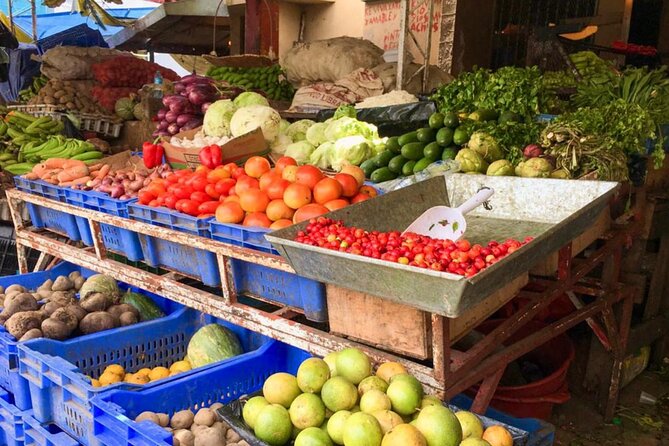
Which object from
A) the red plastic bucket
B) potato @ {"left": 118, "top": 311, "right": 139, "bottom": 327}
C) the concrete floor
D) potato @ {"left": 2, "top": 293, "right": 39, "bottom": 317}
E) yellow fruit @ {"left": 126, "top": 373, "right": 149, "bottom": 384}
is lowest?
the concrete floor

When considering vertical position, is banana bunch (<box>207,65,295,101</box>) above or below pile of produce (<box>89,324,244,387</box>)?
above

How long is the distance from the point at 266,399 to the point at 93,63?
8.45 meters

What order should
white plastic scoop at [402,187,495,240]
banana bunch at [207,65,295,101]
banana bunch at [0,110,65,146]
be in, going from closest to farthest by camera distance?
white plastic scoop at [402,187,495,240]
banana bunch at [0,110,65,146]
banana bunch at [207,65,295,101]

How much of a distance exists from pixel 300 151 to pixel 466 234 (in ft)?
5.90

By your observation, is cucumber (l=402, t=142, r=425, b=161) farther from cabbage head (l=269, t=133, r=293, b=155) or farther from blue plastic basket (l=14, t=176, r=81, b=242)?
blue plastic basket (l=14, t=176, r=81, b=242)

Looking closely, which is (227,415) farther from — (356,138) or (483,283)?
(356,138)

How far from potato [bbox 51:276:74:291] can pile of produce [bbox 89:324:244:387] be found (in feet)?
3.15

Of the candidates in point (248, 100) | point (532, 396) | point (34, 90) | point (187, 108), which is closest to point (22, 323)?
point (532, 396)

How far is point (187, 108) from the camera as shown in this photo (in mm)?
5734

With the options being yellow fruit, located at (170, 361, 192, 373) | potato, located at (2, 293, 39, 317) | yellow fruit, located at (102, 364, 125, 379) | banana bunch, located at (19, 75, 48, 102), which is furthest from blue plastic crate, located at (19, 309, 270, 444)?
banana bunch, located at (19, 75, 48, 102)

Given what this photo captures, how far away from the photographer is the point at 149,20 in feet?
34.5

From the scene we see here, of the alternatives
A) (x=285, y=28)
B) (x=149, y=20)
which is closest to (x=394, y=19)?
(x=285, y=28)

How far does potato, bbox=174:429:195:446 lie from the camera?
2.20 m

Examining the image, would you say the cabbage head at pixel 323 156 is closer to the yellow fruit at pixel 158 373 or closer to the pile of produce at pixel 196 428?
the yellow fruit at pixel 158 373
